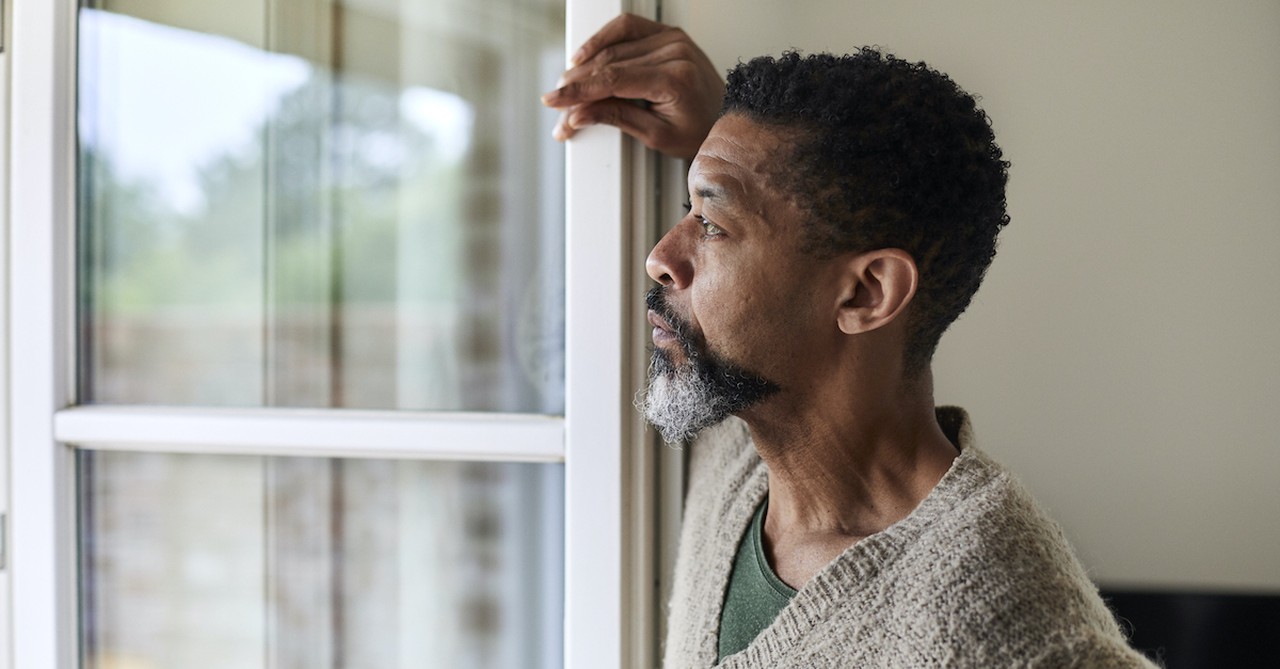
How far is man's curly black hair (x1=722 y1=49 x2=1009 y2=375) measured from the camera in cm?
83

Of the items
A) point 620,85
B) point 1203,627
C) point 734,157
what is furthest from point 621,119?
point 1203,627

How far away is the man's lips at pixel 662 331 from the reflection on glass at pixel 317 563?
28 centimetres

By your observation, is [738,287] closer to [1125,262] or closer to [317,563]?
[1125,262]

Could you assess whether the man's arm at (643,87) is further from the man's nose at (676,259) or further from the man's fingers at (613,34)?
the man's nose at (676,259)

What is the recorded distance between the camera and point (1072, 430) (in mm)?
1107

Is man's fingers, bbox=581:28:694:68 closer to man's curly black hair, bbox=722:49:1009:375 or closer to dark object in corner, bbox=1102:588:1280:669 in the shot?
man's curly black hair, bbox=722:49:1009:375

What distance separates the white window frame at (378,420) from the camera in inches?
42.5

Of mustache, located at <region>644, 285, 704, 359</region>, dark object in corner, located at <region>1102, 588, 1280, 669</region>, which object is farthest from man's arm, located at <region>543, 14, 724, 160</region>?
dark object in corner, located at <region>1102, 588, 1280, 669</region>

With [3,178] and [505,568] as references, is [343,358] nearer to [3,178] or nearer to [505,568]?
[505,568]

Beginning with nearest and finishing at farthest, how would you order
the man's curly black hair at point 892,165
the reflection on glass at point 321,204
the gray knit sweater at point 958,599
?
the gray knit sweater at point 958,599
the man's curly black hair at point 892,165
the reflection on glass at point 321,204

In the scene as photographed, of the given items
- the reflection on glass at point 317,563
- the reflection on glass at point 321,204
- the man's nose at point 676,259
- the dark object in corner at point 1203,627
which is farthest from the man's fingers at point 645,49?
the dark object in corner at point 1203,627

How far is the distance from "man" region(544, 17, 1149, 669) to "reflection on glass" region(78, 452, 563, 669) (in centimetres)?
29

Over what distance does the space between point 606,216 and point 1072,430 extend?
629 mm

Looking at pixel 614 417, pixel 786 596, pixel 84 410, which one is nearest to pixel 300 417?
pixel 84 410
